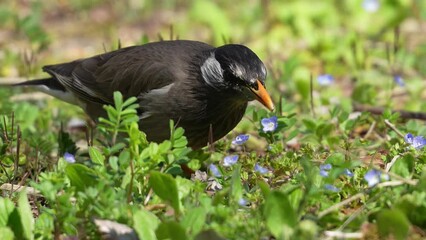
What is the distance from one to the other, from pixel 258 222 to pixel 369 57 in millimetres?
5706

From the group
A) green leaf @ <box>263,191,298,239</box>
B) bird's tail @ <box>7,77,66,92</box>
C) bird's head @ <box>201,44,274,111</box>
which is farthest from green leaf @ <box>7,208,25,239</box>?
bird's tail @ <box>7,77,66,92</box>

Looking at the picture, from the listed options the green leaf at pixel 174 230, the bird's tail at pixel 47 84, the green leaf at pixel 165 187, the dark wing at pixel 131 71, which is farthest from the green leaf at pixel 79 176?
the bird's tail at pixel 47 84

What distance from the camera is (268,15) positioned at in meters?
10.5

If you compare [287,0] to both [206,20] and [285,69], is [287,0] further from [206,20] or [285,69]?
[285,69]

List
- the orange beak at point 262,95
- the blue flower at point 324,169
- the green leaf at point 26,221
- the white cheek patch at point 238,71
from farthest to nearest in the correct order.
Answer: the white cheek patch at point 238,71 → the orange beak at point 262,95 → the blue flower at point 324,169 → the green leaf at point 26,221

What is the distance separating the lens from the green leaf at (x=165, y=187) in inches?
168

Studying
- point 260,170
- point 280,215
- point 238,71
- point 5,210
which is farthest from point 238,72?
point 5,210

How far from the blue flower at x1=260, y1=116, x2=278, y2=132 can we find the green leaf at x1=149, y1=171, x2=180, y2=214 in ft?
3.86

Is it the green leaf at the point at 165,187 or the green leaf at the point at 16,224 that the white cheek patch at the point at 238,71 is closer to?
the green leaf at the point at 165,187

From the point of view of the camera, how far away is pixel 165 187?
4.34 m

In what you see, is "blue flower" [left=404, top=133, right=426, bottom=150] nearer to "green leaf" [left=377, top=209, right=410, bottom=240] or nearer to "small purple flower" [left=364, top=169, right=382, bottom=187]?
"small purple flower" [left=364, top=169, right=382, bottom=187]

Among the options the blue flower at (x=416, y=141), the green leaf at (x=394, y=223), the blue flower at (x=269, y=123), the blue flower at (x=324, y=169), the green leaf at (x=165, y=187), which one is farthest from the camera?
the blue flower at (x=269, y=123)

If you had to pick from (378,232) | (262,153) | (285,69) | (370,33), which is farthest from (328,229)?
(370,33)

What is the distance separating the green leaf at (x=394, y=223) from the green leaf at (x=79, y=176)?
153 cm
